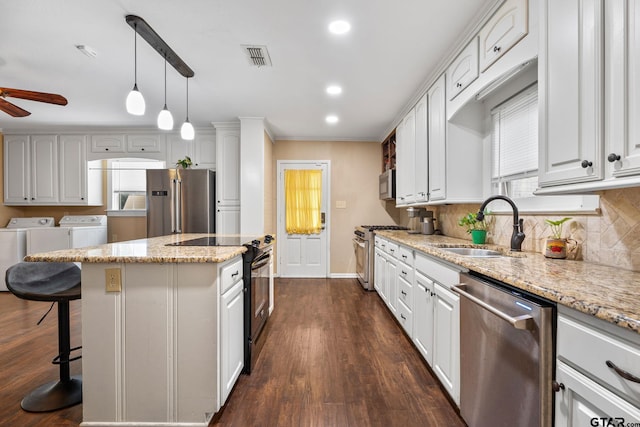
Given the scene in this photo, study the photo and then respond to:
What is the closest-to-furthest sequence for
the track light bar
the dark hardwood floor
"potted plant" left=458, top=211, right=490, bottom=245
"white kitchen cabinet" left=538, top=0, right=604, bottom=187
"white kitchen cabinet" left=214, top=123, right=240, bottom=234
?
"white kitchen cabinet" left=538, top=0, right=604, bottom=187 < the dark hardwood floor < the track light bar < "potted plant" left=458, top=211, right=490, bottom=245 < "white kitchen cabinet" left=214, top=123, right=240, bottom=234

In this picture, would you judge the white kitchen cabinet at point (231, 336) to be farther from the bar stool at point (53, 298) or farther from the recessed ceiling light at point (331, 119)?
the recessed ceiling light at point (331, 119)

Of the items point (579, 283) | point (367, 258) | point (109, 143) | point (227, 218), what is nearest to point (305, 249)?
point (367, 258)

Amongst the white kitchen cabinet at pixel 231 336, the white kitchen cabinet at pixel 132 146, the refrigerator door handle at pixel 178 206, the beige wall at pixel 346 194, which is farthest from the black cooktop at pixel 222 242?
the white kitchen cabinet at pixel 132 146

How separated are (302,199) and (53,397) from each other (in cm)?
398

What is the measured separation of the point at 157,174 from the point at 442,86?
157 inches

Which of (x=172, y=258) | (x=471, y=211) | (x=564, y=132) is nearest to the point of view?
(x=564, y=132)

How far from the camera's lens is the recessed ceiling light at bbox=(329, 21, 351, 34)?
84.8 inches

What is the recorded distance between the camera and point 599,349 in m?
0.79

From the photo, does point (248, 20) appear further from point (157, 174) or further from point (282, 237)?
point (282, 237)

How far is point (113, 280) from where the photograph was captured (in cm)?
157

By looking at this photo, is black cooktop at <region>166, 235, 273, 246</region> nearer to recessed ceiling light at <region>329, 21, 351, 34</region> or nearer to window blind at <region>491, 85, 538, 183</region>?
recessed ceiling light at <region>329, 21, 351, 34</region>

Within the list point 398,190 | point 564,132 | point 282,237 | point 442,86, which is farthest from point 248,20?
point 282,237

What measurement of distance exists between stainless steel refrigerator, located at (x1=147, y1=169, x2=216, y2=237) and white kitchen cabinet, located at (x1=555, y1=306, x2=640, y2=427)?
429 centimetres

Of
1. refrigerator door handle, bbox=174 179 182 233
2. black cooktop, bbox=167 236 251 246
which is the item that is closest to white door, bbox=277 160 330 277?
refrigerator door handle, bbox=174 179 182 233
